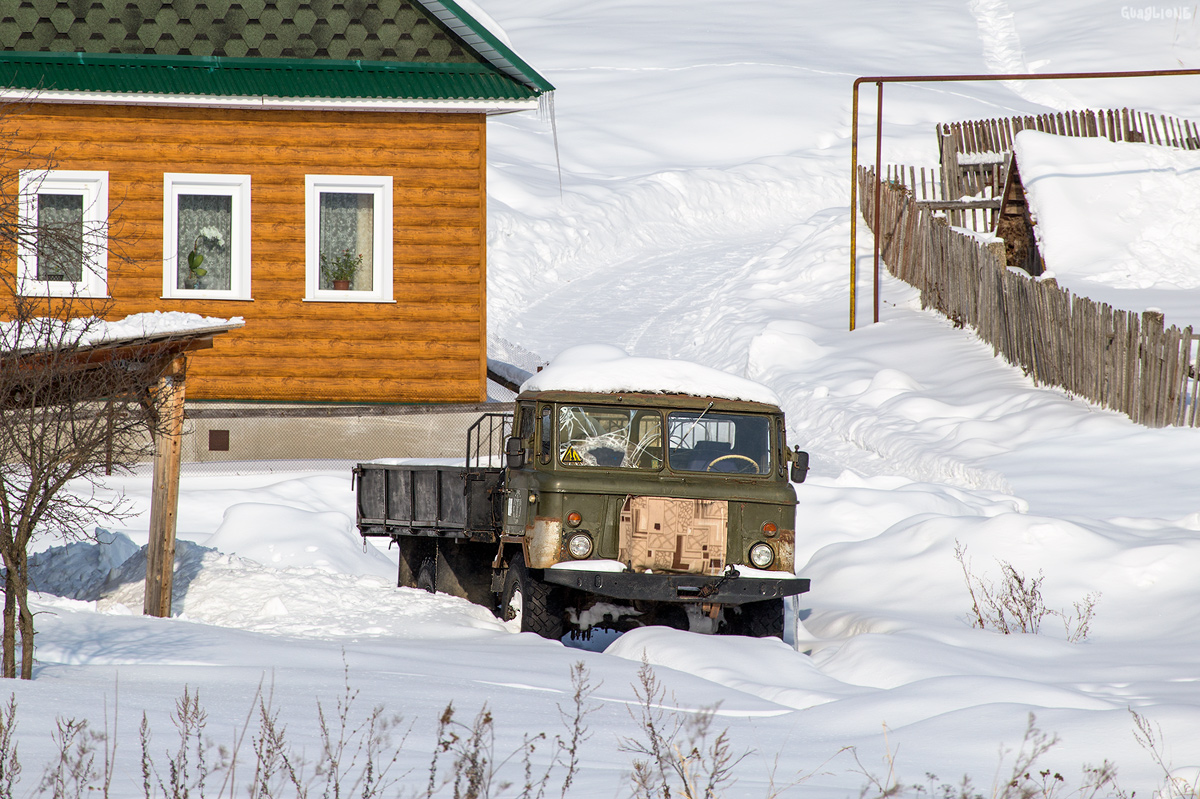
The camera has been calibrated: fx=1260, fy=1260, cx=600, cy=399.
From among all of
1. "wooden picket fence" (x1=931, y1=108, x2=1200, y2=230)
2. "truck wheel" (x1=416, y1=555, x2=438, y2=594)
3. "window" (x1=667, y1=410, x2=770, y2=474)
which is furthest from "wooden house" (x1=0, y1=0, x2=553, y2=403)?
"wooden picket fence" (x1=931, y1=108, x2=1200, y2=230)

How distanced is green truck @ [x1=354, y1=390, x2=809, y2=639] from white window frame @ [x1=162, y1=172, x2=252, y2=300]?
23.5ft

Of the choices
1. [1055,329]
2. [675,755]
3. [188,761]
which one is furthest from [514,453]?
[1055,329]

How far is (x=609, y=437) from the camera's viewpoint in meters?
8.74

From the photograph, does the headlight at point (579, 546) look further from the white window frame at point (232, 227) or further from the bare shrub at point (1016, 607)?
the white window frame at point (232, 227)

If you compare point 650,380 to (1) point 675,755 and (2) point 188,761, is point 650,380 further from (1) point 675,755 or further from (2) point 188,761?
(2) point 188,761

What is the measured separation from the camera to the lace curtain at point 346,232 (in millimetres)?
15414

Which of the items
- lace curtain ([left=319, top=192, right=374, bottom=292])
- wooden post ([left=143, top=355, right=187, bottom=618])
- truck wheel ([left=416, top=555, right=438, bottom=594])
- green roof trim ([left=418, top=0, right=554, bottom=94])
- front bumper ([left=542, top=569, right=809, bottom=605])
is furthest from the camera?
lace curtain ([left=319, top=192, right=374, bottom=292])

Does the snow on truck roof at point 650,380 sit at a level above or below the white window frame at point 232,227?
below

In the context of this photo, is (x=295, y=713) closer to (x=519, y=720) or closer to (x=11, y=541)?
(x=519, y=720)

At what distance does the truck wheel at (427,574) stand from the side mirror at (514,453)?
2.24 m

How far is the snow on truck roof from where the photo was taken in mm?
8750

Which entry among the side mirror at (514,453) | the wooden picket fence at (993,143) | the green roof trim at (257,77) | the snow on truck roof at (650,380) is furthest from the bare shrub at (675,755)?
the wooden picket fence at (993,143)

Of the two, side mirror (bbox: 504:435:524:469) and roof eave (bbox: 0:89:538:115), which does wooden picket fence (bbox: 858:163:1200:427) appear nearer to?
roof eave (bbox: 0:89:538:115)

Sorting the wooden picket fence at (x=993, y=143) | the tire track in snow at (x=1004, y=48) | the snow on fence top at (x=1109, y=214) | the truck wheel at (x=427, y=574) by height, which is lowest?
the truck wheel at (x=427, y=574)
